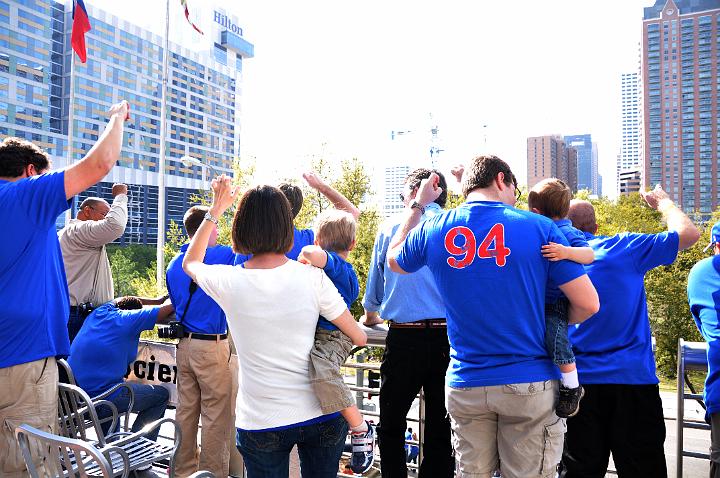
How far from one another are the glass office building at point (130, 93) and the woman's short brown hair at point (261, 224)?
87.0 metres

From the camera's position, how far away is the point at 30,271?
2.62 meters

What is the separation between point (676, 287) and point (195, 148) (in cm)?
9788

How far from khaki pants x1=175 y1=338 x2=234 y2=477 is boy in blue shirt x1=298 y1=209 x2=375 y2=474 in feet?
5.70

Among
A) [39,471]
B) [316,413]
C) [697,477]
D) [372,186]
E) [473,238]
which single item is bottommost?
[697,477]

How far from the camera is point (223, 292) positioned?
2322 millimetres

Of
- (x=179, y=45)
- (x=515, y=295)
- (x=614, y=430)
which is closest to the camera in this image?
(x=515, y=295)

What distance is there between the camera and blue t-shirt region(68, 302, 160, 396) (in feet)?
A: 12.9

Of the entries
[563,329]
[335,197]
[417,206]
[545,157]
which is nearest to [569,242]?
[563,329]

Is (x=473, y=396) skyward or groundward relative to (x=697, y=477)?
skyward

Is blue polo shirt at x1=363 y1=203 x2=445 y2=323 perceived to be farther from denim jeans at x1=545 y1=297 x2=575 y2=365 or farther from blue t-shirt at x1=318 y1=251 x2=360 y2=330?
denim jeans at x1=545 y1=297 x2=575 y2=365

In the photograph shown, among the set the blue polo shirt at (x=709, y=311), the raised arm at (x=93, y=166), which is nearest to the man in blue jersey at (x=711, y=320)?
the blue polo shirt at (x=709, y=311)

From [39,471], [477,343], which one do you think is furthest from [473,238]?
[39,471]

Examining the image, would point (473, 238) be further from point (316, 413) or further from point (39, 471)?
point (39, 471)

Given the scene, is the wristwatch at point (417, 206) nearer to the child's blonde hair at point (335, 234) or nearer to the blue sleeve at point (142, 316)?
the child's blonde hair at point (335, 234)
